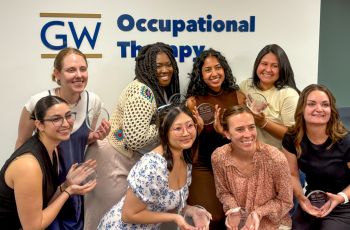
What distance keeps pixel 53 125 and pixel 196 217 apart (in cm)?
99

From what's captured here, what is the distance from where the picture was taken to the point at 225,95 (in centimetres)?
288

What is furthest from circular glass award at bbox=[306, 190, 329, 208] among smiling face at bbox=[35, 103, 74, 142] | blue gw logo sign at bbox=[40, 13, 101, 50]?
blue gw logo sign at bbox=[40, 13, 101, 50]

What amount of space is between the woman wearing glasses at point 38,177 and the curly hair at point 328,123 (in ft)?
4.88

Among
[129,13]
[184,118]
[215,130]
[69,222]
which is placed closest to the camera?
[184,118]

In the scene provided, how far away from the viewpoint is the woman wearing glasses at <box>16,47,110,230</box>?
7.98ft

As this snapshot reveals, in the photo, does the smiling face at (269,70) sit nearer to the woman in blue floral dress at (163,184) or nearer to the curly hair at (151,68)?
the curly hair at (151,68)

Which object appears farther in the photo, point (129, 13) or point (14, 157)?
point (129, 13)

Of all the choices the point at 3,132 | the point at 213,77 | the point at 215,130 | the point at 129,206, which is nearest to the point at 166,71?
the point at 213,77

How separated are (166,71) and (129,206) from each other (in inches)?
44.6

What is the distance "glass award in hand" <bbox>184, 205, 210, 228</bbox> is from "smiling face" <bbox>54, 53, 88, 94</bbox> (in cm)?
110

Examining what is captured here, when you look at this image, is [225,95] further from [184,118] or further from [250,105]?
[184,118]

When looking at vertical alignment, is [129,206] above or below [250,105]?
below

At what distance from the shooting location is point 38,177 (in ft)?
6.37

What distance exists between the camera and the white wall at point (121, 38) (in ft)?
9.43
